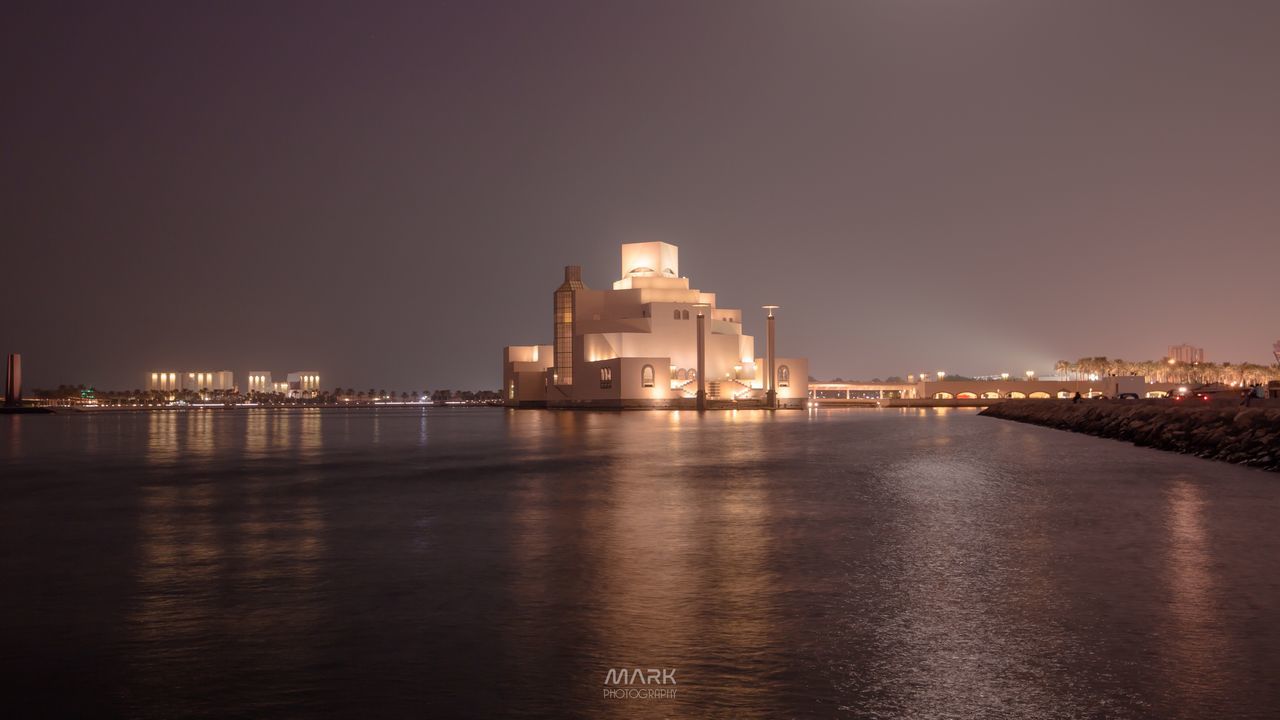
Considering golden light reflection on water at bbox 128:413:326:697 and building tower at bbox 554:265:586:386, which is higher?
building tower at bbox 554:265:586:386

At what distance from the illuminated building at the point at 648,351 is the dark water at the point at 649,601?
368ft

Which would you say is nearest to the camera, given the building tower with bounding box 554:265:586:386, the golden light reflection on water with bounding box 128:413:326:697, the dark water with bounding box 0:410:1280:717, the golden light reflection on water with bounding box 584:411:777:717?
the dark water with bounding box 0:410:1280:717

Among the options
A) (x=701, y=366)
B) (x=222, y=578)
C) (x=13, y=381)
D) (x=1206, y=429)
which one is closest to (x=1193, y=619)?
(x=222, y=578)

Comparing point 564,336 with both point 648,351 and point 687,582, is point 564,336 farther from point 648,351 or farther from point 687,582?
point 687,582

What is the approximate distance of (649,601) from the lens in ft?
30.6

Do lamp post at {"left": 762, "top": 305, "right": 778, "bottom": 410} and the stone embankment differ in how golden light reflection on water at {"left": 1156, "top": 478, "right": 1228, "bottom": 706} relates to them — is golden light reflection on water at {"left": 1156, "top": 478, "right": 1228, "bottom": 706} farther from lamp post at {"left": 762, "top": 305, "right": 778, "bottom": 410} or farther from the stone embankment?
lamp post at {"left": 762, "top": 305, "right": 778, "bottom": 410}

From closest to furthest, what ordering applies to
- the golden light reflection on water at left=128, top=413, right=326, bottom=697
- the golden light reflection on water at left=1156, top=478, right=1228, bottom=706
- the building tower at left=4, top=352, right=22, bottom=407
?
the golden light reflection on water at left=1156, top=478, right=1228, bottom=706 < the golden light reflection on water at left=128, top=413, right=326, bottom=697 < the building tower at left=4, top=352, right=22, bottom=407

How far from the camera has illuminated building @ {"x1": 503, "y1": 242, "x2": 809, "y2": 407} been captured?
440 feet

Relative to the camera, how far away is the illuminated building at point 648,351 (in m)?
134

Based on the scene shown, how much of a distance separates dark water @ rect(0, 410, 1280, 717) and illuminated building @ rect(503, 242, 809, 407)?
112164 mm

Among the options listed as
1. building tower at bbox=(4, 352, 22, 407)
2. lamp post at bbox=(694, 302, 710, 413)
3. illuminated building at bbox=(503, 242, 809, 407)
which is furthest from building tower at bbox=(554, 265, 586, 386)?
building tower at bbox=(4, 352, 22, 407)

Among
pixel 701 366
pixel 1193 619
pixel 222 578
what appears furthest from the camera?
pixel 701 366

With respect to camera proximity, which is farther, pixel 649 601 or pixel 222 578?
pixel 222 578

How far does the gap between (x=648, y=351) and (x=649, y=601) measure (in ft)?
420
